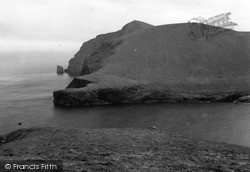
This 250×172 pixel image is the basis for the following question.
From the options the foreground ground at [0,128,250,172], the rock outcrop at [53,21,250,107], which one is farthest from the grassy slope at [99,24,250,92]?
the foreground ground at [0,128,250,172]

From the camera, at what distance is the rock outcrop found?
120 meters

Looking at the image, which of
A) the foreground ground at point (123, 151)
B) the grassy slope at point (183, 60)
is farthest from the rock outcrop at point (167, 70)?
the foreground ground at point (123, 151)

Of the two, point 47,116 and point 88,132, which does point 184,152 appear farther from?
point 47,116

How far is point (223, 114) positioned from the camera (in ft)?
313

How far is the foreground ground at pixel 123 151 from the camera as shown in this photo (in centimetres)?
4084

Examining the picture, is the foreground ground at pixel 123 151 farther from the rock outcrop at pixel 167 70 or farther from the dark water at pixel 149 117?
the rock outcrop at pixel 167 70

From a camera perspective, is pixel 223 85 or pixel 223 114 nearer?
pixel 223 114

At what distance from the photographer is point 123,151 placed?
49188 millimetres

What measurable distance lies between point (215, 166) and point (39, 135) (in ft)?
115

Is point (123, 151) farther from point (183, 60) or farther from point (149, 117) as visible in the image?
point (183, 60)

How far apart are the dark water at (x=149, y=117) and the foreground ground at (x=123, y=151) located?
17.2 meters

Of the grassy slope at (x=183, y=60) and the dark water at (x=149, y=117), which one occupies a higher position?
the grassy slope at (x=183, y=60)

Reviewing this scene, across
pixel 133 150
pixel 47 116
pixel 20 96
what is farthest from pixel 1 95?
pixel 133 150

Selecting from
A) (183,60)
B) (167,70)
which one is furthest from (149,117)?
(183,60)
